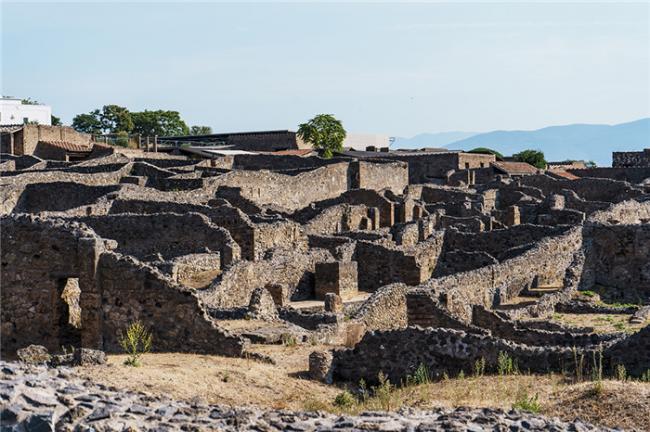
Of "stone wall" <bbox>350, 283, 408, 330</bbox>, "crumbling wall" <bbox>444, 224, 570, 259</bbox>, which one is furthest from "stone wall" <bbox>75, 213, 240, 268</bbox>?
"crumbling wall" <bbox>444, 224, 570, 259</bbox>

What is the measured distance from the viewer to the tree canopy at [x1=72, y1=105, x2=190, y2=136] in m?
109

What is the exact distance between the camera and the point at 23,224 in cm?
1659

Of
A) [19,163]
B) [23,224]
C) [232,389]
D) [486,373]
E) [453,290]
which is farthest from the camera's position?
[19,163]

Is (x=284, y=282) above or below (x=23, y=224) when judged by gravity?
below

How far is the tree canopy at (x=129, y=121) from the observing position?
358 feet

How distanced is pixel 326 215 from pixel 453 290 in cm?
1502

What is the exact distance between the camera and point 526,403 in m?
12.7

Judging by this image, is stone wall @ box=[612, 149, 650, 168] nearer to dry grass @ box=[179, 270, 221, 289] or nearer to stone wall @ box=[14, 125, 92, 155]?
stone wall @ box=[14, 125, 92, 155]

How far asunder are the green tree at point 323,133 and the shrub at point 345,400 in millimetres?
60641

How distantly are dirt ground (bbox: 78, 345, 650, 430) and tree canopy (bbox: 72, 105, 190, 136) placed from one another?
95420 mm

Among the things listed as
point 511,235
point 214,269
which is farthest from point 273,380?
point 511,235

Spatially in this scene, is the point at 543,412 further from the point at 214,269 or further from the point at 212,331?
the point at 214,269

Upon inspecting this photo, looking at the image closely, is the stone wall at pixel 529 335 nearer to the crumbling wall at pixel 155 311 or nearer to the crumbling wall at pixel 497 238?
the crumbling wall at pixel 155 311

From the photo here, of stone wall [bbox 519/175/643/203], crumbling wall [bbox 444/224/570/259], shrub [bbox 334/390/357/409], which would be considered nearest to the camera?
shrub [bbox 334/390/357/409]
